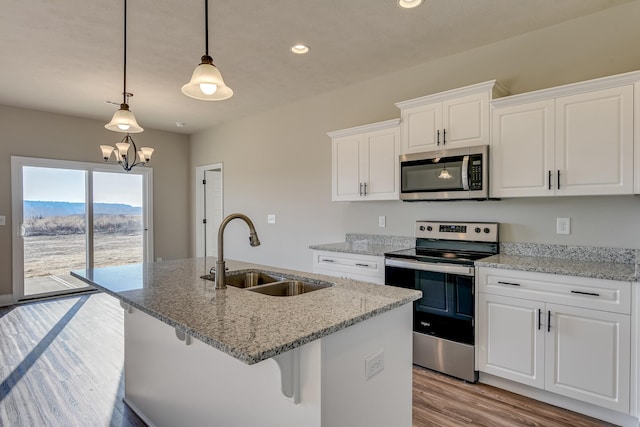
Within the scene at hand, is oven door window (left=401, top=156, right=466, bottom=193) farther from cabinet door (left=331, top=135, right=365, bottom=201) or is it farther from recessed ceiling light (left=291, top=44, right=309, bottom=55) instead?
recessed ceiling light (left=291, top=44, right=309, bottom=55)

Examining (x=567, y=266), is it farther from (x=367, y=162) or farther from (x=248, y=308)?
(x=248, y=308)

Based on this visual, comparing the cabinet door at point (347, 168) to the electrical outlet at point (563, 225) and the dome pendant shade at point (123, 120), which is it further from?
the dome pendant shade at point (123, 120)

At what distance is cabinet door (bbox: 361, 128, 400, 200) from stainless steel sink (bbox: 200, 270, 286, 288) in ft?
5.24

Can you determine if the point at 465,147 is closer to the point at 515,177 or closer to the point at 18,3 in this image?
the point at 515,177

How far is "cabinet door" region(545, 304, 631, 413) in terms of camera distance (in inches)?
79.3

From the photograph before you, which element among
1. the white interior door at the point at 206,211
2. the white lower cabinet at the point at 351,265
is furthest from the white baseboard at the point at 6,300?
the white lower cabinet at the point at 351,265

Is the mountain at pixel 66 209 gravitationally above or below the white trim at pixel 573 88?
below

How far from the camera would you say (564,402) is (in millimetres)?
2260

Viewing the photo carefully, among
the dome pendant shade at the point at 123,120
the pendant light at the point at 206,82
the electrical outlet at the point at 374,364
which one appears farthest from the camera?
the dome pendant shade at the point at 123,120

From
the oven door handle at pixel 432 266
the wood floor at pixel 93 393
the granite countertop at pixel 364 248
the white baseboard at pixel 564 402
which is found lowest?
the wood floor at pixel 93 393

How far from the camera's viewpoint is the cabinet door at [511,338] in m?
2.28

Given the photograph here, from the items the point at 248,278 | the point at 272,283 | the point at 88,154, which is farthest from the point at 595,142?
the point at 88,154

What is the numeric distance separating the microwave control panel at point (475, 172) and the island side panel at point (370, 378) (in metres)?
1.49

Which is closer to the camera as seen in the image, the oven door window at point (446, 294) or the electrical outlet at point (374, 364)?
the electrical outlet at point (374, 364)
